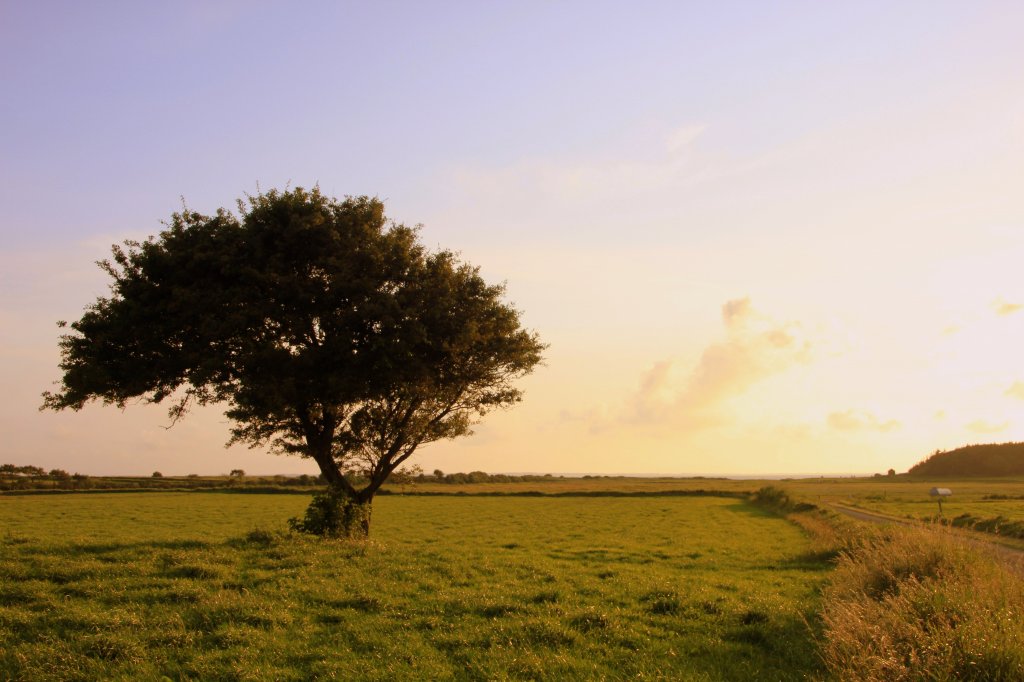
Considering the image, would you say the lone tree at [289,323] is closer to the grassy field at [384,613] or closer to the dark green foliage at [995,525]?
the grassy field at [384,613]

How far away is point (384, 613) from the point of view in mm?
14391

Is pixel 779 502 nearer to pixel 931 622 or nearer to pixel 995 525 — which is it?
pixel 995 525

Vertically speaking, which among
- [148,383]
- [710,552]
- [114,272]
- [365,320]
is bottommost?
[710,552]

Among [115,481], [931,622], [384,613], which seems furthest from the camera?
[115,481]

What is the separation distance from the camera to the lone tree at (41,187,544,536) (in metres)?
24.5

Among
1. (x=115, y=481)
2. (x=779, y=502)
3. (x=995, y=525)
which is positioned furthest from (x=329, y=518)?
(x=115, y=481)

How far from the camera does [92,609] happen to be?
1416 centimetres

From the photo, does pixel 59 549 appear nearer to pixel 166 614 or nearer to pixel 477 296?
pixel 166 614

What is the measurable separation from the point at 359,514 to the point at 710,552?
652 inches

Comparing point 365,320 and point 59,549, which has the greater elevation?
point 365,320

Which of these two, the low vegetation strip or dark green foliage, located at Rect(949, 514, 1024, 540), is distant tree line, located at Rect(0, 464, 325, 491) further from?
the low vegetation strip

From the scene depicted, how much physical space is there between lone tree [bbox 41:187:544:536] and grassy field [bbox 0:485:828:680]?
224 inches

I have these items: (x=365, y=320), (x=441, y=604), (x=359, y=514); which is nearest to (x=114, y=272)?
(x=365, y=320)

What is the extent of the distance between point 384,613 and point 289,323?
14.2 metres
